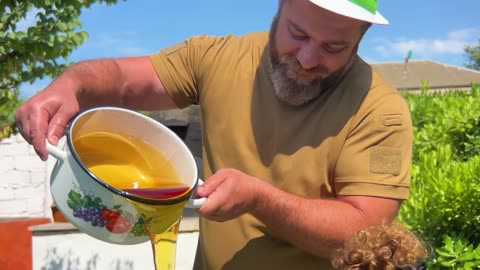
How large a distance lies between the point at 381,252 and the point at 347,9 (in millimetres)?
646

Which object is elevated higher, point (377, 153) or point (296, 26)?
point (296, 26)

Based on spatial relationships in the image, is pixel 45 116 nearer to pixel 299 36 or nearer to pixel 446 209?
pixel 299 36

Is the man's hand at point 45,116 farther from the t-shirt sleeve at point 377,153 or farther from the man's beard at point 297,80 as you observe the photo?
the t-shirt sleeve at point 377,153

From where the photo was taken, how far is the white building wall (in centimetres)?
593

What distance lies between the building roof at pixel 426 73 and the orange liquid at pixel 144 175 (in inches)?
1108

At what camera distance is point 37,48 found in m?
3.60

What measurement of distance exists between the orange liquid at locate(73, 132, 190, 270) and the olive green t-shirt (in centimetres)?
36

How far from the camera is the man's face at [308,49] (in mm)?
1848

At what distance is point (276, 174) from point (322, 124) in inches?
7.7

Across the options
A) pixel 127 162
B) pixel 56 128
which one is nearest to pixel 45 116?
pixel 56 128

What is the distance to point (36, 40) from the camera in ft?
11.5

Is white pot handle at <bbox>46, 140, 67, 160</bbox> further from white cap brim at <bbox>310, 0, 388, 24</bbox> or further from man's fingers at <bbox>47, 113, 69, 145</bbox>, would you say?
white cap brim at <bbox>310, 0, 388, 24</bbox>

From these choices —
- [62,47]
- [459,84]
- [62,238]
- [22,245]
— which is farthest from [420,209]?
[459,84]

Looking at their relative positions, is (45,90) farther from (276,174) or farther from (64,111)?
(276,174)
